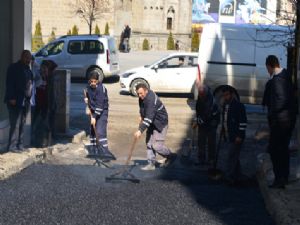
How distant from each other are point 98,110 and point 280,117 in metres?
4.30

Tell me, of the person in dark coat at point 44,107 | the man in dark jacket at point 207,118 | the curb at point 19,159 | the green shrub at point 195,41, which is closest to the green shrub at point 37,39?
the green shrub at point 195,41

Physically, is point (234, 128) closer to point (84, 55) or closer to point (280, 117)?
point (280, 117)

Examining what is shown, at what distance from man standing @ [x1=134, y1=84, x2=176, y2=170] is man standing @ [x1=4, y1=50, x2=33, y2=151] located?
7.15 feet

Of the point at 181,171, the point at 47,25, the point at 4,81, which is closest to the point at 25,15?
the point at 4,81

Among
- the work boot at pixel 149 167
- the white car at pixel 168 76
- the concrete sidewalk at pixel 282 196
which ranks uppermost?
the white car at pixel 168 76

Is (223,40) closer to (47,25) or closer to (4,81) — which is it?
(4,81)

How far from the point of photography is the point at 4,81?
12609mm

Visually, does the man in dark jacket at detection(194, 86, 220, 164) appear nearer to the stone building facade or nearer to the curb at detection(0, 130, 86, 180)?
the curb at detection(0, 130, 86, 180)

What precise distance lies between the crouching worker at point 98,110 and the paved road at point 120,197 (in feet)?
1.35

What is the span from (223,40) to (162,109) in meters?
8.85

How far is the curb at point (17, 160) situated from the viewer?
9.82 m

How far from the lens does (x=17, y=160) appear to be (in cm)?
1053

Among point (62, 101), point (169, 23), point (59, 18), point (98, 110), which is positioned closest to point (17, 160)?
point (98, 110)

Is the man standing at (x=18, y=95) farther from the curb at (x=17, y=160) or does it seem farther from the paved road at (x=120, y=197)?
the paved road at (x=120, y=197)
